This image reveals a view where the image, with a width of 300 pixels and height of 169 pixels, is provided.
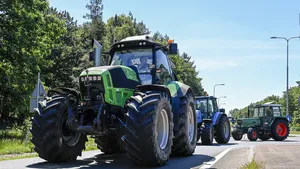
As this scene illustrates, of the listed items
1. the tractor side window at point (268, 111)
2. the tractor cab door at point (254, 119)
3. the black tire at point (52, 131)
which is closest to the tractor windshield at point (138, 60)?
the black tire at point (52, 131)

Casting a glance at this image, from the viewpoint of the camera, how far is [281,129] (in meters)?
26.5

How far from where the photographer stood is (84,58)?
49875 mm

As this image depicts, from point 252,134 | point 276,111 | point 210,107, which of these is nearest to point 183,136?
point 210,107

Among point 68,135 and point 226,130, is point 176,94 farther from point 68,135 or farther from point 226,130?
point 226,130

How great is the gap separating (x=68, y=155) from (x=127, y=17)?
71.9m

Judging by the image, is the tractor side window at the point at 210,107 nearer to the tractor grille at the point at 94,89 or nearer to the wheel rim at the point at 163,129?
Result: the wheel rim at the point at 163,129

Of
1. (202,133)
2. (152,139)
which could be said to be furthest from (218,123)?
(152,139)

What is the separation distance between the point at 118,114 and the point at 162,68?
2.40 meters

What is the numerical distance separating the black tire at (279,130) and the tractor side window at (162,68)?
53.6 feet

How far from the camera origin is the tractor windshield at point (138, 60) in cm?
1043

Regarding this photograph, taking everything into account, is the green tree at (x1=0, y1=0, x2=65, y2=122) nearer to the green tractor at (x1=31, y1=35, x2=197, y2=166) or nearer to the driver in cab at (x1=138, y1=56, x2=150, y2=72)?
the green tractor at (x1=31, y1=35, x2=197, y2=166)

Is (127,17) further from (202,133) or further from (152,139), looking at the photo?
(152,139)

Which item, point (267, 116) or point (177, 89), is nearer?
point (177, 89)

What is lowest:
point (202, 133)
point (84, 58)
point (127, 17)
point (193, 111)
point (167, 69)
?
point (202, 133)
